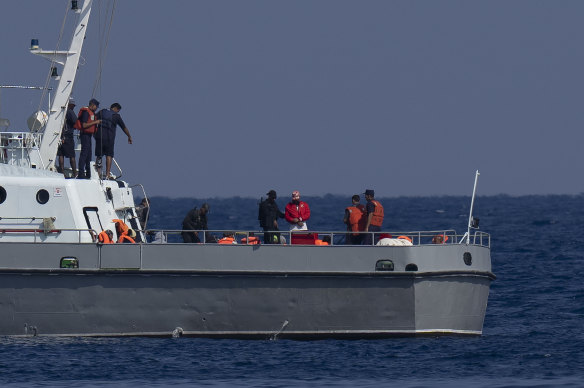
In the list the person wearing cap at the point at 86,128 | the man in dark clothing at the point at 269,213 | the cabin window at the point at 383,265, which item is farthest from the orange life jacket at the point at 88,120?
the cabin window at the point at 383,265

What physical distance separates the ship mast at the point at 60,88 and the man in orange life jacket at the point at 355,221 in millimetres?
5421

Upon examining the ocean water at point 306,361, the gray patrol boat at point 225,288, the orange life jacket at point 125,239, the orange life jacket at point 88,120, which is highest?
the orange life jacket at point 88,120

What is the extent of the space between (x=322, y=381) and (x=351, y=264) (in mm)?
3498

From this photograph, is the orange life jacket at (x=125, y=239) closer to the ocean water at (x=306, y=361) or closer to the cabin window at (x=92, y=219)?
the cabin window at (x=92, y=219)

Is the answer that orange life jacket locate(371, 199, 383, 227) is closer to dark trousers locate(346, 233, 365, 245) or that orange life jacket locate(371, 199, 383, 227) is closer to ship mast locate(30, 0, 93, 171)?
dark trousers locate(346, 233, 365, 245)

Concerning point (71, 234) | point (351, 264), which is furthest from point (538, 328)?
point (71, 234)

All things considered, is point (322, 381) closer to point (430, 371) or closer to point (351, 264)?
point (430, 371)

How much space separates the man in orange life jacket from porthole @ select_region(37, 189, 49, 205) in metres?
5.28

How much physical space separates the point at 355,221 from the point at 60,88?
19.3 feet

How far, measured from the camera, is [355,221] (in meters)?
22.1

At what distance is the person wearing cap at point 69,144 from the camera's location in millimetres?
23156

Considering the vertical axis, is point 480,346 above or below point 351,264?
below

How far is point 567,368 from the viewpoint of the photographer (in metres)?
18.9

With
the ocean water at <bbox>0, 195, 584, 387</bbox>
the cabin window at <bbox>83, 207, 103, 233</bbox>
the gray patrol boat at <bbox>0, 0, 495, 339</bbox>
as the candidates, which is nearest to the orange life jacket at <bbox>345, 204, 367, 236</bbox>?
the gray patrol boat at <bbox>0, 0, 495, 339</bbox>
